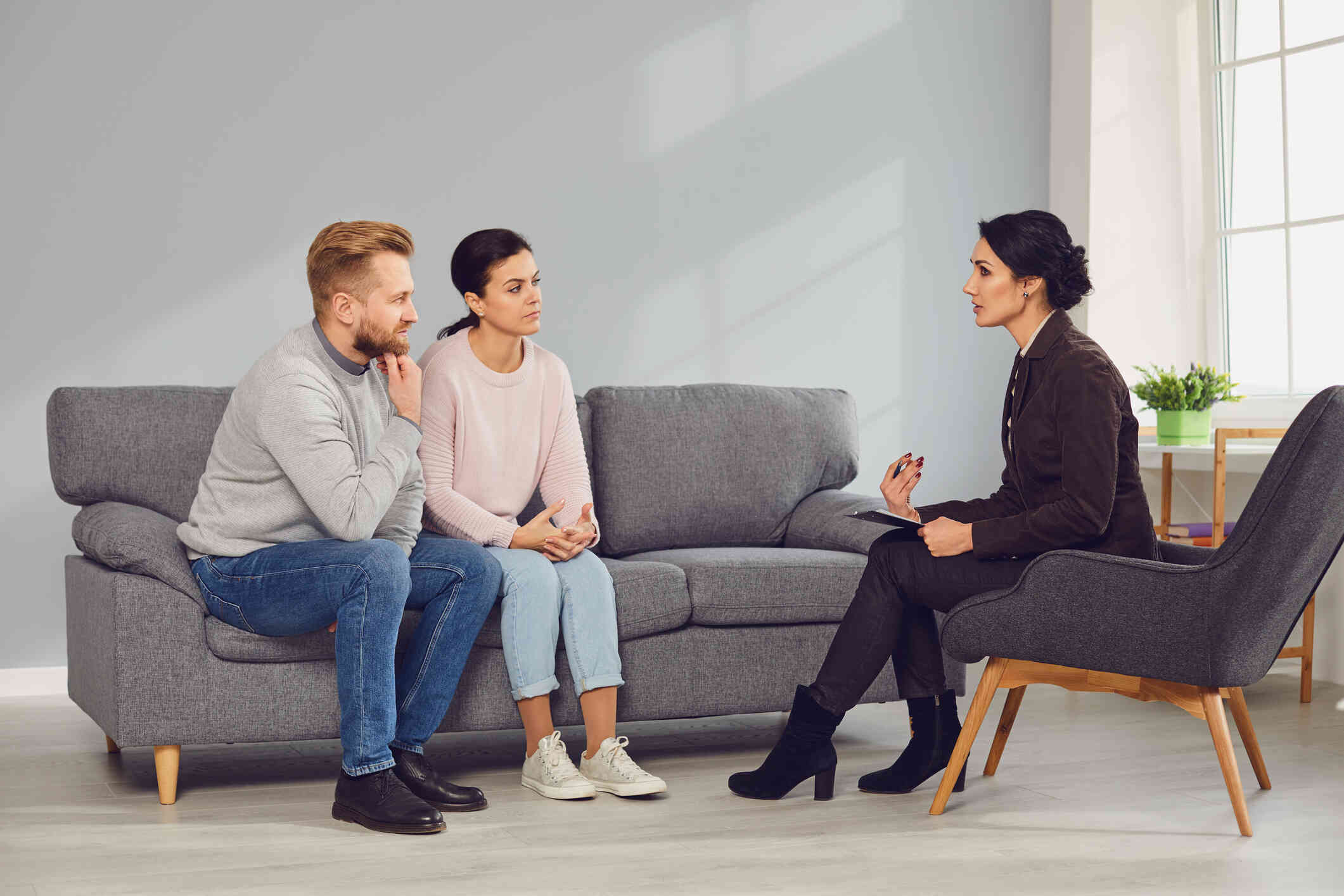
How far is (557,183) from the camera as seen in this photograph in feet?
13.6

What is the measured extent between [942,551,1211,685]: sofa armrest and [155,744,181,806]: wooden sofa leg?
1485 mm

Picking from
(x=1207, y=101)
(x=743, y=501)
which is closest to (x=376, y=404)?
(x=743, y=501)

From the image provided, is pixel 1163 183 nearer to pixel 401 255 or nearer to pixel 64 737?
pixel 401 255

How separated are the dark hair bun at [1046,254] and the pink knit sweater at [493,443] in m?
0.99

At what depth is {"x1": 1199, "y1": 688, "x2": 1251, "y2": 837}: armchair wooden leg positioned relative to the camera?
2271 mm

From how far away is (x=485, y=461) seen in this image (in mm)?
2834

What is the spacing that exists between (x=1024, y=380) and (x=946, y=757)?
74cm

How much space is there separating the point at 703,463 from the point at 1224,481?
4.73 ft

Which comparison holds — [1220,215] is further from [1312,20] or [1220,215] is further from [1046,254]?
[1046,254]

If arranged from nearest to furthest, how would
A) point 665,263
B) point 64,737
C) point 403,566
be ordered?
point 403,566 < point 64,737 < point 665,263

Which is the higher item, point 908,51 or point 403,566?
point 908,51

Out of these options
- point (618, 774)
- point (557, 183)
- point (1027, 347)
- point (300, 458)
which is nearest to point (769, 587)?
point (618, 774)

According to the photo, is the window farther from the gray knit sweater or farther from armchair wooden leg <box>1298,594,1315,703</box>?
the gray knit sweater

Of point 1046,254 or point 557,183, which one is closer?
point 1046,254
